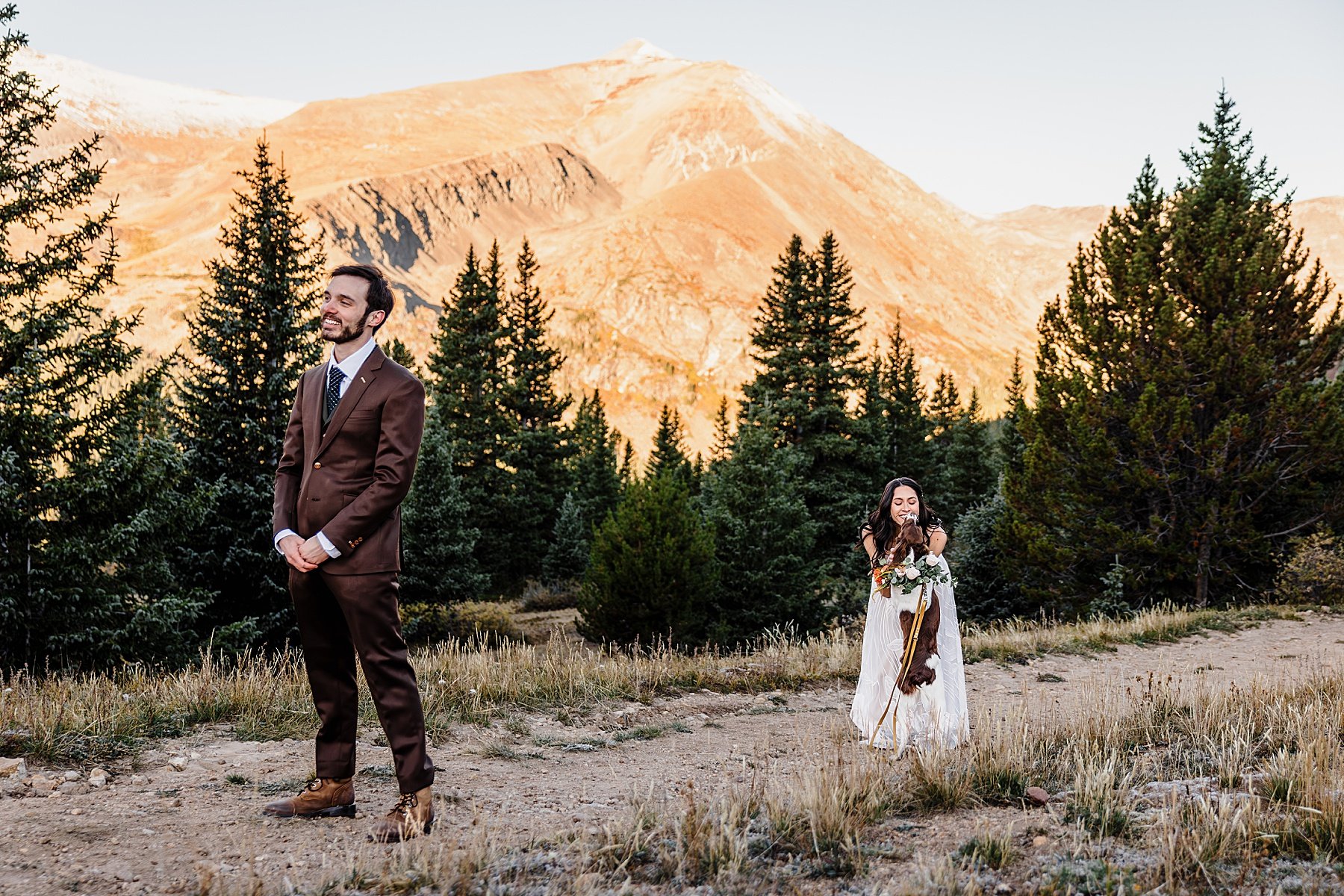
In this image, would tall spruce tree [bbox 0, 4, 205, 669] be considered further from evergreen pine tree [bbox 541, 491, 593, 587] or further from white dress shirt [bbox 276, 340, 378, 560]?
evergreen pine tree [bbox 541, 491, 593, 587]

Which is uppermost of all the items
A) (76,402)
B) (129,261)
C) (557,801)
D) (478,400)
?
(129,261)

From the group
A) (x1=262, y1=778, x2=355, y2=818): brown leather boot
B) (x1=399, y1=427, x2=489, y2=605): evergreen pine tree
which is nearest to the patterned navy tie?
(x1=262, y1=778, x2=355, y2=818): brown leather boot

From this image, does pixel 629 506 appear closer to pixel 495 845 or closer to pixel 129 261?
pixel 495 845

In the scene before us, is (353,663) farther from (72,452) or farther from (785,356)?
(785,356)

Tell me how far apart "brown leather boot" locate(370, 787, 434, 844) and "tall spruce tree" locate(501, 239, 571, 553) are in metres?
30.0

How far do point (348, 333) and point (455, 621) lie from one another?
→ 20883 millimetres

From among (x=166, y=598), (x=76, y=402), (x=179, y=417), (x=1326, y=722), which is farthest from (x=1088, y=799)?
(x=179, y=417)

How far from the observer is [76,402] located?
12586mm

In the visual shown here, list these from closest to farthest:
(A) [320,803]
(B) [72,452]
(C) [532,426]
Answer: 1. (A) [320,803]
2. (B) [72,452]
3. (C) [532,426]

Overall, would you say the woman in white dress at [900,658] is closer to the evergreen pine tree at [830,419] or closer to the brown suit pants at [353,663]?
the brown suit pants at [353,663]

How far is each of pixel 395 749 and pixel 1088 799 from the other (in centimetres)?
320

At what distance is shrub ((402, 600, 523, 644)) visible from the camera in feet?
75.2

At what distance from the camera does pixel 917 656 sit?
6234mm

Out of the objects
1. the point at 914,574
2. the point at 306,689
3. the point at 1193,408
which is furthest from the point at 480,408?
the point at 914,574
